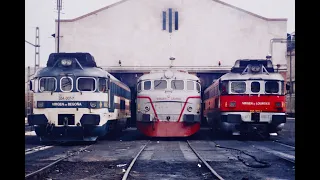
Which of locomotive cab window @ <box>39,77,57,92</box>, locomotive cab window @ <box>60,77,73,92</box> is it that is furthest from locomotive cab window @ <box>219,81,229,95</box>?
locomotive cab window @ <box>39,77,57,92</box>

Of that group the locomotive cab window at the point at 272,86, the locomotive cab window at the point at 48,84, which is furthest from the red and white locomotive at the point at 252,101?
the locomotive cab window at the point at 48,84

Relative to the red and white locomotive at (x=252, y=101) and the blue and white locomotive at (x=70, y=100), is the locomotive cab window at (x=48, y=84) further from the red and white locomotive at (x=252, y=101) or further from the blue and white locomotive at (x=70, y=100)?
the red and white locomotive at (x=252, y=101)

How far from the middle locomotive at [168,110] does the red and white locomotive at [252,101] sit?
121 centimetres

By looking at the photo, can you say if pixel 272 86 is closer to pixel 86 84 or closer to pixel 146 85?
pixel 146 85

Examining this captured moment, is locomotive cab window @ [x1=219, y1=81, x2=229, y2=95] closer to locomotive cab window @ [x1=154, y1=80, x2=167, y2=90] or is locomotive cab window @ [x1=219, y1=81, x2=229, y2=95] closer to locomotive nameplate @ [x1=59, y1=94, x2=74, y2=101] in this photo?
locomotive cab window @ [x1=154, y1=80, x2=167, y2=90]

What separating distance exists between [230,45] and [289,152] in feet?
61.3

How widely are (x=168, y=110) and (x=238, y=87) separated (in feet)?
10.3

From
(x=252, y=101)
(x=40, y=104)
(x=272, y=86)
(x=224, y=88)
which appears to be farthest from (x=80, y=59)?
(x=272, y=86)

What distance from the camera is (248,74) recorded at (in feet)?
58.0

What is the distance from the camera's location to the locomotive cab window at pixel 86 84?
1562 centimetres

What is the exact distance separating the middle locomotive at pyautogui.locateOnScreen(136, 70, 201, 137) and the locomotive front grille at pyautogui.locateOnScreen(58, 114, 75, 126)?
3067mm

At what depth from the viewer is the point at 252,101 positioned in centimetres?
1725
